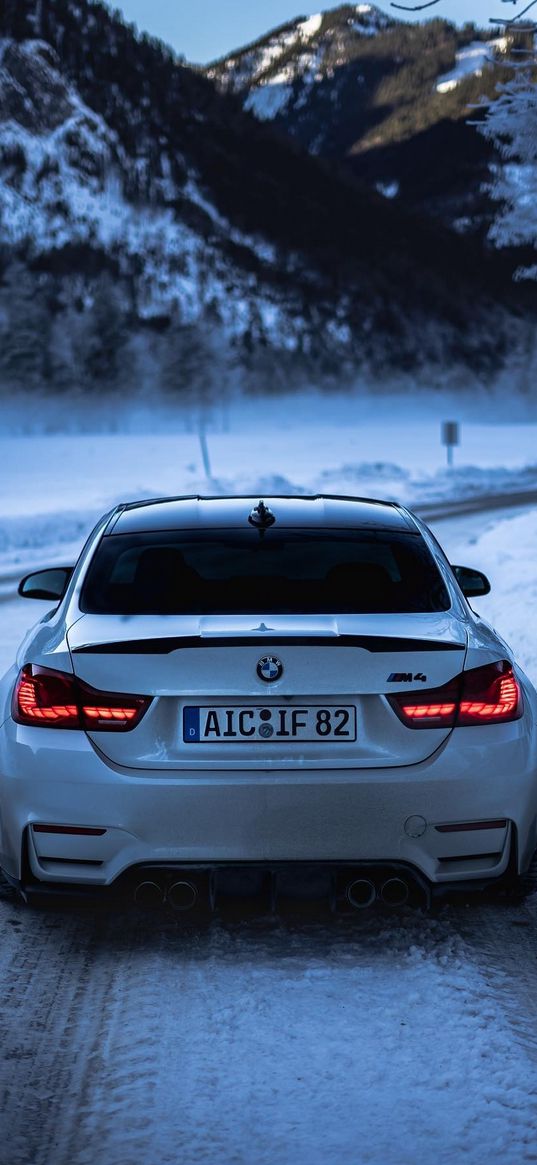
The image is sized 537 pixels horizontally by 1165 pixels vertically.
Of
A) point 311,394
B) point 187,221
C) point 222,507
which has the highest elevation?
point 187,221

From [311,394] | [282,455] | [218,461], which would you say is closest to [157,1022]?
[218,461]

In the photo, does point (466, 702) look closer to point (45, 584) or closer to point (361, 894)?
point (361, 894)

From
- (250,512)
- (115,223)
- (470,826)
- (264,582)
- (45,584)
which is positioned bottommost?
(470,826)

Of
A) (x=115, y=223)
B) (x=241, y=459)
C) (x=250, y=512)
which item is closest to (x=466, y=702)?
(x=250, y=512)

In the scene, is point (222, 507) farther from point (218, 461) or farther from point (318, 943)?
point (218, 461)

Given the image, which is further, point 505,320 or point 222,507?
point 505,320

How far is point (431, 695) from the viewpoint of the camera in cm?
386

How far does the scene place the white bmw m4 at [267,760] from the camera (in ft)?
12.4

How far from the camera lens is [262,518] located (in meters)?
4.82

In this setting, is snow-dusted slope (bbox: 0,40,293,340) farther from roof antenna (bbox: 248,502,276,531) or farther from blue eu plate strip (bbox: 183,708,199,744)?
blue eu plate strip (bbox: 183,708,199,744)

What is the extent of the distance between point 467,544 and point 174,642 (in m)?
14.0

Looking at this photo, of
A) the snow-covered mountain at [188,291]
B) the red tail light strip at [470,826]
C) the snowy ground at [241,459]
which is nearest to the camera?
the red tail light strip at [470,826]

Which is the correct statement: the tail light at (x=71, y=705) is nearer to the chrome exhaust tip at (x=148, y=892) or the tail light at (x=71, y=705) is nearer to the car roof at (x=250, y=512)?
the chrome exhaust tip at (x=148, y=892)

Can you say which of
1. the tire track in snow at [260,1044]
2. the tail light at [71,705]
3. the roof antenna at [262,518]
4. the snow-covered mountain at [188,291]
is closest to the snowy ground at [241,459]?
the snow-covered mountain at [188,291]
